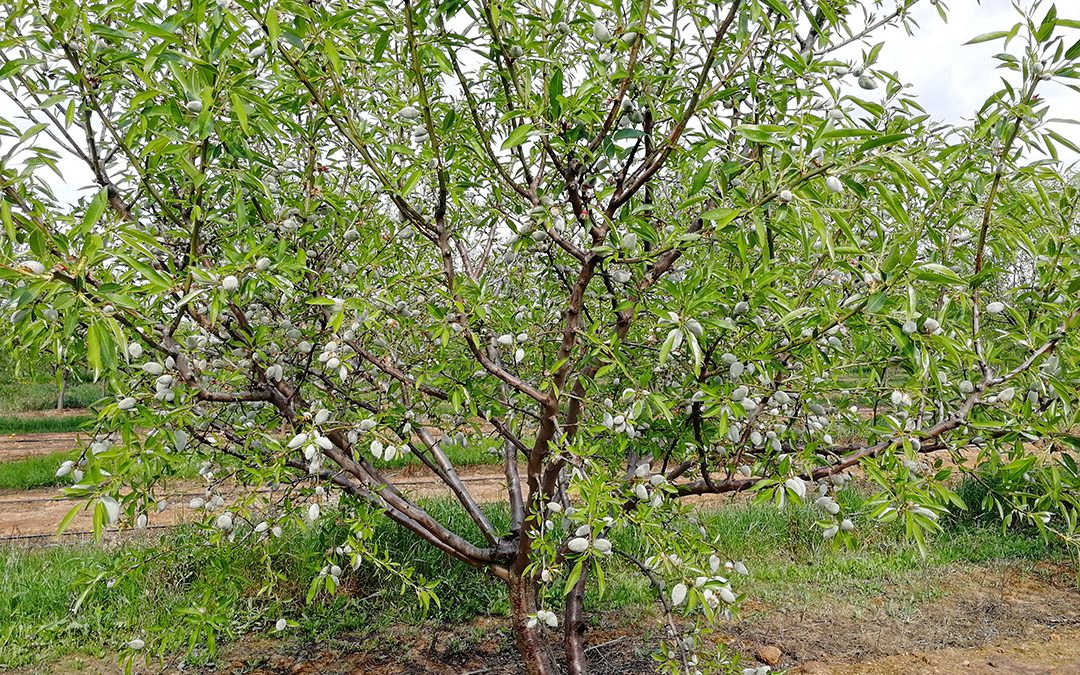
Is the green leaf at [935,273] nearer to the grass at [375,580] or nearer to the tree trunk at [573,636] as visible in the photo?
the tree trunk at [573,636]

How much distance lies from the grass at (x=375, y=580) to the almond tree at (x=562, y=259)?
1239 millimetres

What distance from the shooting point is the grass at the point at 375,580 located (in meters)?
3.70

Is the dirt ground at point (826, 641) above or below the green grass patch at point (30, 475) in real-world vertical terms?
below

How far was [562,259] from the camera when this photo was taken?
2662 mm

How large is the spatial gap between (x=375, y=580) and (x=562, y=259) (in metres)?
2.76

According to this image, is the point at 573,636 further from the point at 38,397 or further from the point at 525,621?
the point at 38,397

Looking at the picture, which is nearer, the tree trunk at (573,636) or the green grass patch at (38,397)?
the tree trunk at (573,636)

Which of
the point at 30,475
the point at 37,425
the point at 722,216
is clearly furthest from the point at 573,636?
the point at 37,425

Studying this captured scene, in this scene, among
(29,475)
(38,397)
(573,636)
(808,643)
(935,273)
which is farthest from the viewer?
(38,397)

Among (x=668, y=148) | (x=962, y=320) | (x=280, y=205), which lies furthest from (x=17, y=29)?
(x=962, y=320)

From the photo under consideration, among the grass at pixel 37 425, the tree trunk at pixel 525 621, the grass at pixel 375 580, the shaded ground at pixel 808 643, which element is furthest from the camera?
the grass at pixel 37 425

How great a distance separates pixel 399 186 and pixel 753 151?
97cm

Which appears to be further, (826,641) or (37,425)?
(37,425)

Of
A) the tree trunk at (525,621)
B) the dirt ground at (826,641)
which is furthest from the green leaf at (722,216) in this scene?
the dirt ground at (826,641)
